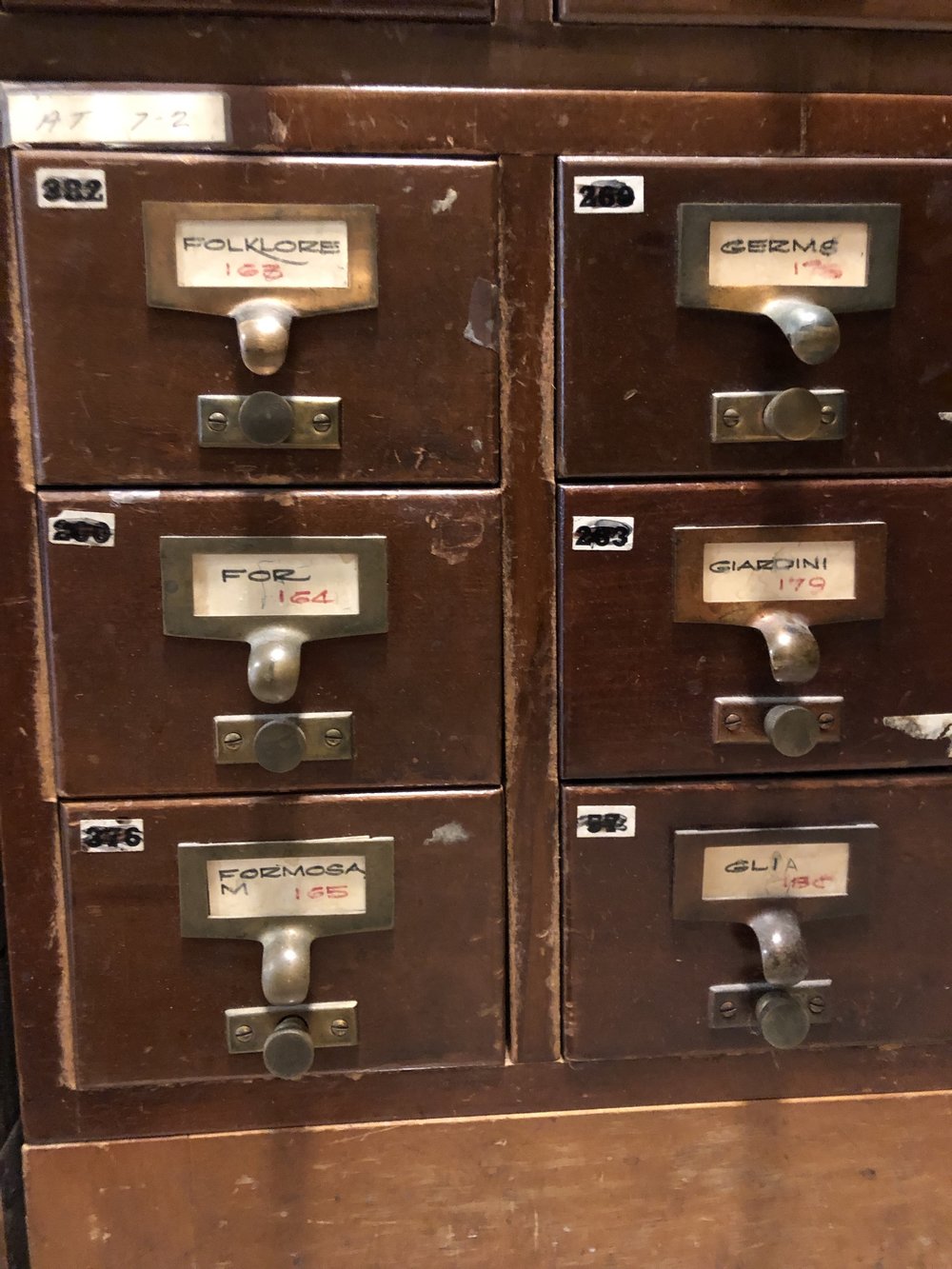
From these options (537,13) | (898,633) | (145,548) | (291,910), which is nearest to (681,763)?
(898,633)

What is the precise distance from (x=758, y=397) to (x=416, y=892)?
0.42 metres

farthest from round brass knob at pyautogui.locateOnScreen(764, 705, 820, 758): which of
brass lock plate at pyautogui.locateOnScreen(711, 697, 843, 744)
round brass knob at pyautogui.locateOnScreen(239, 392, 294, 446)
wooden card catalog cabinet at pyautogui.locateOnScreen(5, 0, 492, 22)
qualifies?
wooden card catalog cabinet at pyautogui.locateOnScreen(5, 0, 492, 22)

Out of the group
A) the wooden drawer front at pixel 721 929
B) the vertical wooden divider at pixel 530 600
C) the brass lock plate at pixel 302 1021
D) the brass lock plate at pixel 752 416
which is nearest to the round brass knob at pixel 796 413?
the brass lock plate at pixel 752 416

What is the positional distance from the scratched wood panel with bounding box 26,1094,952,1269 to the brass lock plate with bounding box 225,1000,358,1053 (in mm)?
85

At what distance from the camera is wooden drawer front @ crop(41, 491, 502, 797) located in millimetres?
638

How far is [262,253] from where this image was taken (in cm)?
61

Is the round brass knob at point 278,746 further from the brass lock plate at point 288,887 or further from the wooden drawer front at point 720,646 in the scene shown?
the wooden drawer front at point 720,646

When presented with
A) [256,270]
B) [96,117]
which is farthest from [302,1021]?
[96,117]

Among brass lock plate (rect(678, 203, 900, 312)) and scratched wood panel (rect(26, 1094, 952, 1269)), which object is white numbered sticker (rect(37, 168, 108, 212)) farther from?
scratched wood panel (rect(26, 1094, 952, 1269))

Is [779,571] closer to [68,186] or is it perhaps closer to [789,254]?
[789,254]

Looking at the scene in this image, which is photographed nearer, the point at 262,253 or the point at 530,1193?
the point at 262,253

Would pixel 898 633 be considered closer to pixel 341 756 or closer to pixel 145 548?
pixel 341 756

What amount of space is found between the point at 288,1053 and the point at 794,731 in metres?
0.40

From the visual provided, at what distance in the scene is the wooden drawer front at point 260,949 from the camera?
673mm
